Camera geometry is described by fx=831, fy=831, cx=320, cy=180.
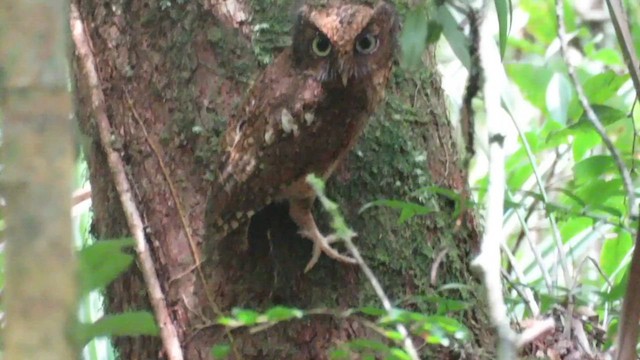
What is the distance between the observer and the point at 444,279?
1583 millimetres

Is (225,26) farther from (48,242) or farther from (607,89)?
(48,242)

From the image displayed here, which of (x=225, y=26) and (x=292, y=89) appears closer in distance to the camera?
(x=292, y=89)

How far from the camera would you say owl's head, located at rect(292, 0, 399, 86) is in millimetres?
1259

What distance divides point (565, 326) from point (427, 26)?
0.67 m

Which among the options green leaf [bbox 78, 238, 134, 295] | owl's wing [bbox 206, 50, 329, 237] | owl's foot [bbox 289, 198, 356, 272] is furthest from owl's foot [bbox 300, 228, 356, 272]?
green leaf [bbox 78, 238, 134, 295]

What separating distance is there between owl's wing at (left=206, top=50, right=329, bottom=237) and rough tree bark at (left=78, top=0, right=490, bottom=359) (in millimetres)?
110

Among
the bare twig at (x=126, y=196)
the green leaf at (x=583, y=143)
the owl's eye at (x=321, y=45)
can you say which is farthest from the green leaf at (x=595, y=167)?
the bare twig at (x=126, y=196)

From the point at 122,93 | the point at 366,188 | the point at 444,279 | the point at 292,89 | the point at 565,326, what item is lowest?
the point at 565,326

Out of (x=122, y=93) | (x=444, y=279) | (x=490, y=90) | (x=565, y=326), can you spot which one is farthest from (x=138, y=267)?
(x=490, y=90)

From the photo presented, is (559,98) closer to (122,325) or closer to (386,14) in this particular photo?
(386,14)

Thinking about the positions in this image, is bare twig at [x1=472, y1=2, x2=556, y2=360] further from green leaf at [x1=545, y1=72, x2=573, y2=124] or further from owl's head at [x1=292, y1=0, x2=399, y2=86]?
green leaf at [x1=545, y1=72, x2=573, y2=124]

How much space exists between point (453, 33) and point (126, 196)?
748mm

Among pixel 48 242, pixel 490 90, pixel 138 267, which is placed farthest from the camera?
pixel 138 267

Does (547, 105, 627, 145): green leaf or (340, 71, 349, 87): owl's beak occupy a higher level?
(340, 71, 349, 87): owl's beak
